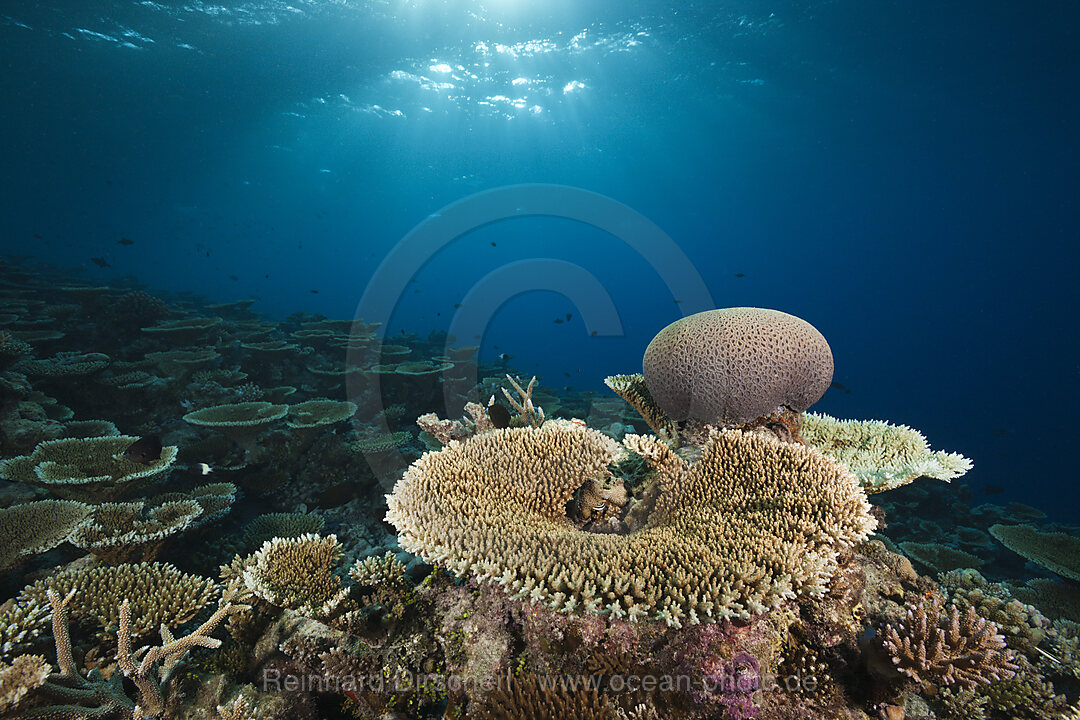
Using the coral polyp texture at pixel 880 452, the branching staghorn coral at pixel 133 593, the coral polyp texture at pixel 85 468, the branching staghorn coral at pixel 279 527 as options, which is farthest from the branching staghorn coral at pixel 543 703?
the coral polyp texture at pixel 85 468

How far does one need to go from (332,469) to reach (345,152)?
197 ft

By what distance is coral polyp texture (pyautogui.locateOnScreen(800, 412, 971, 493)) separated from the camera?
10.5ft

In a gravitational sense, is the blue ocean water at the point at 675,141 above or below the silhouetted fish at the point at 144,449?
above

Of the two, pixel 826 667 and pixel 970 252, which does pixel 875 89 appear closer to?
pixel 826 667

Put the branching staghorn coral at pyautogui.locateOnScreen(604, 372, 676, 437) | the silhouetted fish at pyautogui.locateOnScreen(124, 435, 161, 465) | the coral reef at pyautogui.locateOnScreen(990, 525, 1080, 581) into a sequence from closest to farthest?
the branching staghorn coral at pyautogui.locateOnScreen(604, 372, 676, 437) < the silhouetted fish at pyautogui.locateOnScreen(124, 435, 161, 465) < the coral reef at pyautogui.locateOnScreen(990, 525, 1080, 581)

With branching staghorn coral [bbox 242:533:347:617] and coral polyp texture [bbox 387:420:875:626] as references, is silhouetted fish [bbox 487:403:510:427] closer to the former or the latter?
coral polyp texture [bbox 387:420:875:626]

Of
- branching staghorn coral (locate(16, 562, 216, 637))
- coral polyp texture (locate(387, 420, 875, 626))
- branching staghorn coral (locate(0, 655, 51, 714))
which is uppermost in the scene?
coral polyp texture (locate(387, 420, 875, 626))

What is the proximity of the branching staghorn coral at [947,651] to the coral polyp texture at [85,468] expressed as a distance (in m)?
7.08

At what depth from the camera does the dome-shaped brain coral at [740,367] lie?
→ 366cm

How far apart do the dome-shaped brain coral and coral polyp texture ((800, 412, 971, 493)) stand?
2.20ft

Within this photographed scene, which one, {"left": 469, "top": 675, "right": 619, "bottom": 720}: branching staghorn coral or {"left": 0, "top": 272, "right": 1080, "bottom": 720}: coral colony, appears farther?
{"left": 0, "top": 272, "right": 1080, "bottom": 720}: coral colony

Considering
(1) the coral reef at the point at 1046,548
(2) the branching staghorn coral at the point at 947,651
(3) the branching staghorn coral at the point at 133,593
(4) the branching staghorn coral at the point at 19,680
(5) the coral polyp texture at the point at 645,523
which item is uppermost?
(5) the coral polyp texture at the point at 645,523

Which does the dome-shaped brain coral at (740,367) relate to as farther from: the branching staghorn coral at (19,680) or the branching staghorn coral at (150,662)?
the branching staghorn coral at (19,680)

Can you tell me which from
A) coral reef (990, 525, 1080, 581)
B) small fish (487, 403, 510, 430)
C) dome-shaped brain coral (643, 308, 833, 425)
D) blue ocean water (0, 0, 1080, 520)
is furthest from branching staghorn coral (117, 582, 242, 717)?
coral reef (990, 525, 1080, 581)
